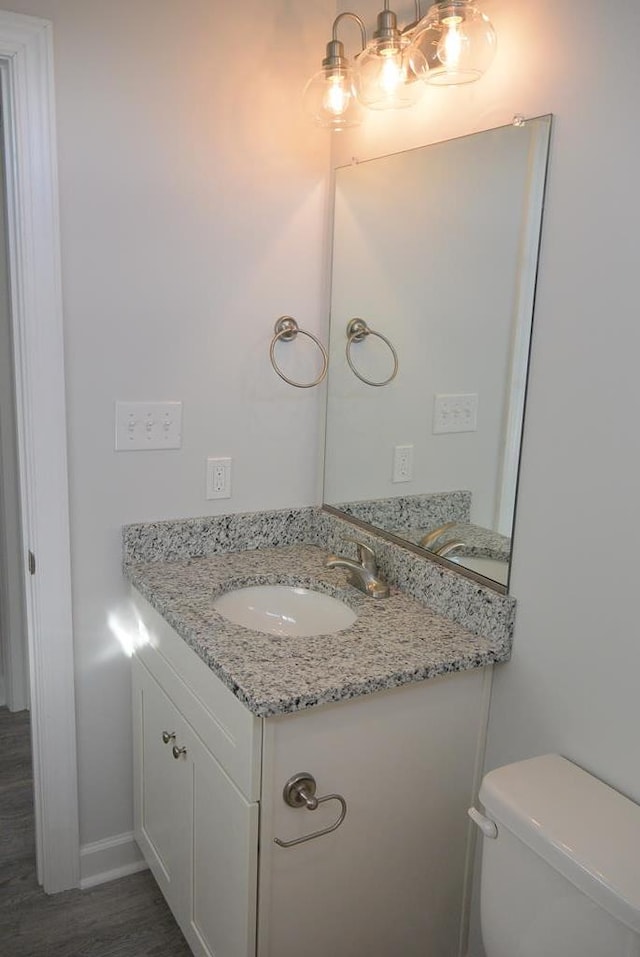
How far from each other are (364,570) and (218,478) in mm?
479

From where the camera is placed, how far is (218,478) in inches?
79.5

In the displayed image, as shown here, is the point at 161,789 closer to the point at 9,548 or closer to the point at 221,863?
the point at 221,863

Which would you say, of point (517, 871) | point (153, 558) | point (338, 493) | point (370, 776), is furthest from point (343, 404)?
point (517, 871)

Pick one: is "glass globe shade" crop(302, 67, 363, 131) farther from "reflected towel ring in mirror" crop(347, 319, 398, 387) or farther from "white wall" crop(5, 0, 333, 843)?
"reflected towel ring in mirror" crop(347, 319, 398, 387)

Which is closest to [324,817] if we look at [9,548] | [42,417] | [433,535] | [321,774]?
[321,774]

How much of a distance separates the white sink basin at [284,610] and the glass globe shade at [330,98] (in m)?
1.10

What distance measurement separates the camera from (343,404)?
2068 millimetres

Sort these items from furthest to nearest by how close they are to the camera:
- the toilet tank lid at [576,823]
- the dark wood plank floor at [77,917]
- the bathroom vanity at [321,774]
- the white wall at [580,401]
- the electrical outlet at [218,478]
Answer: the electrical outlet at [218,478] → the dark wood plank floor at [77,917] → the bathroom vanity at [321,774] → the white wall at [580,401] → the toilet tank lid at [576,823]

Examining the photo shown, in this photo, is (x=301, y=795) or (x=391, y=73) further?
(x=391, y=73)

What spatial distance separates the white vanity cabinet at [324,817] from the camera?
136 cm

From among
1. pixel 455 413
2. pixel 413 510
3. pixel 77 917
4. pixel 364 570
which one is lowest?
pixel 77 917

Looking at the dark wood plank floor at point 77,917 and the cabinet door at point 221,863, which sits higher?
the cabinet door at point 221,863

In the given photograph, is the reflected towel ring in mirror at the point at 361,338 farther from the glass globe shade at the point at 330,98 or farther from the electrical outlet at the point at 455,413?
the glass globe shade at the point at 330,98

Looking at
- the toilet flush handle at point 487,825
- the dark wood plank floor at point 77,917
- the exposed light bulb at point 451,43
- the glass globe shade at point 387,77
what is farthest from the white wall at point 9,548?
the toilet flush handle at point 487,825
